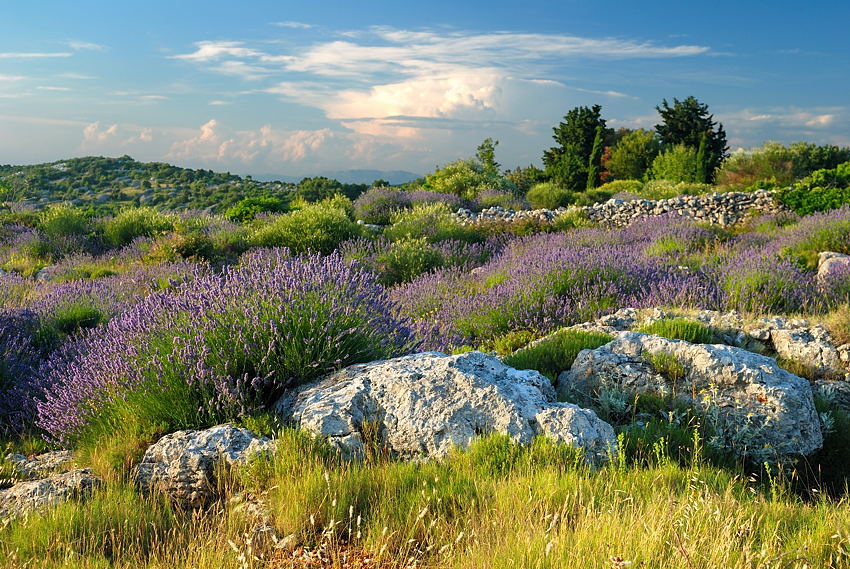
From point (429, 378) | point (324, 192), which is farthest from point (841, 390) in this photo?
point (324, 192)

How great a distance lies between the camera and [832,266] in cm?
857

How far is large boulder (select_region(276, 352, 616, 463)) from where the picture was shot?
334 centimetres

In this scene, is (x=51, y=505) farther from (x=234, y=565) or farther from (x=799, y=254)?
(x=799, y=254)

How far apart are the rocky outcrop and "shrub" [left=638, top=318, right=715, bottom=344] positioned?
36.8 ft

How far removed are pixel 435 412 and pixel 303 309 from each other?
1.28 meters

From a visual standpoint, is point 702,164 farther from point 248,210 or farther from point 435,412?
point 435,412

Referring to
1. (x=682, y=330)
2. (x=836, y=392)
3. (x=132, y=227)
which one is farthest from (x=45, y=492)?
(x=132, y=227)

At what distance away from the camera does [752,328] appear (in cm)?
607

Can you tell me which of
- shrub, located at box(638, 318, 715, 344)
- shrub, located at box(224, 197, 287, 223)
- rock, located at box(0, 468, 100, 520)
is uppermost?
shrub, located at box(224, 197, 287, 223)

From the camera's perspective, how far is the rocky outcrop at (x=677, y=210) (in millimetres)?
16906

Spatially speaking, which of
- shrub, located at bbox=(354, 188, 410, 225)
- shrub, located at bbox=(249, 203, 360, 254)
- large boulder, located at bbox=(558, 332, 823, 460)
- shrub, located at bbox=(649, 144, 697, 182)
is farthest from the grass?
shrub, located at bbox=(649, 144, 697, 182)

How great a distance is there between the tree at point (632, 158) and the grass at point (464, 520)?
137 feet

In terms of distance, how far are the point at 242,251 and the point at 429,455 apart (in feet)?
36.9

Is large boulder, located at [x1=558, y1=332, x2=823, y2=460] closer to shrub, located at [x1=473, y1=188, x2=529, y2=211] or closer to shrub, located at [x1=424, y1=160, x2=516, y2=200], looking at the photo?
shrub, located at [x1=473, y1=188, x2=529, y2=211]
